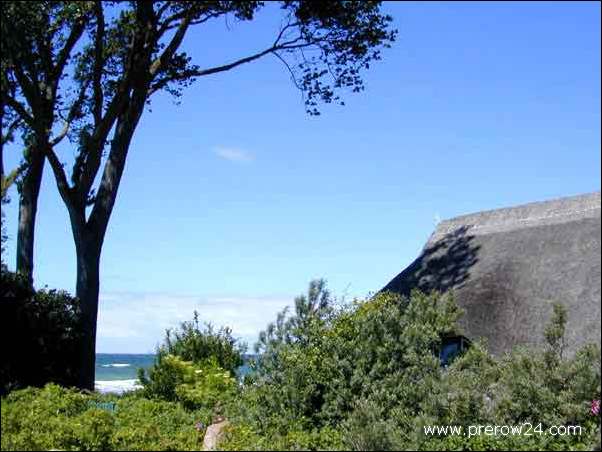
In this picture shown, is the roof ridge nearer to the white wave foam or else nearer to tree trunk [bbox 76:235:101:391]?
the white wave foam

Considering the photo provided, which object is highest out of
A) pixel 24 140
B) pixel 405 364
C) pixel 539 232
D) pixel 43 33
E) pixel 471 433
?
pixel 43 33

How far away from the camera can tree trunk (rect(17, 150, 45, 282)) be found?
18.6m

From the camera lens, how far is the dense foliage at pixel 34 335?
14.7 metres

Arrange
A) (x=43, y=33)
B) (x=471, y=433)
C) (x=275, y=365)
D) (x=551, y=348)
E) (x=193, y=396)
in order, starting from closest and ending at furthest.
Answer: (x=471, y=433), (x=551, y=348), (x=275, y=365), (x=193, y=396), (x=43, y=33)

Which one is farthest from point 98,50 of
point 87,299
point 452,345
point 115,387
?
point 115,387

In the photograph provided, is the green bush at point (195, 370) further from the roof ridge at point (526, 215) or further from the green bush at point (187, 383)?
the roof ridge at point (526, 215)

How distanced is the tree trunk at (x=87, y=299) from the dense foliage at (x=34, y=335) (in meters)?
0.47

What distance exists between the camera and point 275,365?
1302 centimetres

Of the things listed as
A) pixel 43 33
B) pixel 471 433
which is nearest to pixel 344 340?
pixel 471 433

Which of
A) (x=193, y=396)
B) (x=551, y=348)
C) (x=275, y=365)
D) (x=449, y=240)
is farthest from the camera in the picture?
(x=449, y=240)

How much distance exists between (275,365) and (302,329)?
2.50 ft

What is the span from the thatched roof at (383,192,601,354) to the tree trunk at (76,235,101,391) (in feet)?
21.1

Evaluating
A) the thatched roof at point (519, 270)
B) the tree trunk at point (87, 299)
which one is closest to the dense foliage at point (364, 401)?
the thatched roof at point (519, 270)

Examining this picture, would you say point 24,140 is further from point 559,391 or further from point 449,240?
point 559,391
